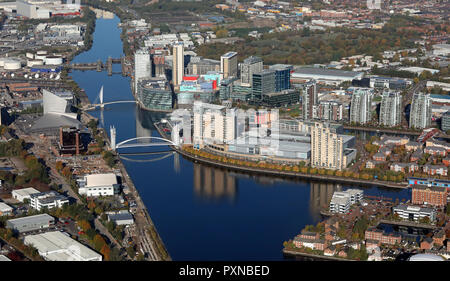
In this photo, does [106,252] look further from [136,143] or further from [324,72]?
[324,72]

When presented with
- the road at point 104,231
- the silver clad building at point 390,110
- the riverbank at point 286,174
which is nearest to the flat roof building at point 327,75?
the silver clad building at point 390,110

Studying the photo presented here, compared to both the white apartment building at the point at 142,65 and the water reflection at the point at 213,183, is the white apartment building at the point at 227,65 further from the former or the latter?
the water reflection at the point at 213,183

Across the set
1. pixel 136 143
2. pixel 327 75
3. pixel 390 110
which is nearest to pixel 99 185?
pixel 136 143

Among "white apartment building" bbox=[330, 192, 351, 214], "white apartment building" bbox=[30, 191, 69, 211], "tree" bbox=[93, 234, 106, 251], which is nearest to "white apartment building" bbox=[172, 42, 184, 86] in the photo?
"white apartment building" bbox=[30, 191, 69, 211]

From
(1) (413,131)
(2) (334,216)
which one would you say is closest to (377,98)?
(1) (413,131)

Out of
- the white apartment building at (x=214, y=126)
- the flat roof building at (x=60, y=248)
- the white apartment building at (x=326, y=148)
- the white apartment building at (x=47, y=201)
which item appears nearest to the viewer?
the flat roof building at (x=60, y=248)

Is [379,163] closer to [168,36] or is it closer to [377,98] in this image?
[377,98]

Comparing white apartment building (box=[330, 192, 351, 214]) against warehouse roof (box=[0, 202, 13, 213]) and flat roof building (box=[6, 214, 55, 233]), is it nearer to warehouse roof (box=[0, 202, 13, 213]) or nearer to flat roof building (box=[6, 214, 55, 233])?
flat roof building (box=[6, 214, 55, 233])
